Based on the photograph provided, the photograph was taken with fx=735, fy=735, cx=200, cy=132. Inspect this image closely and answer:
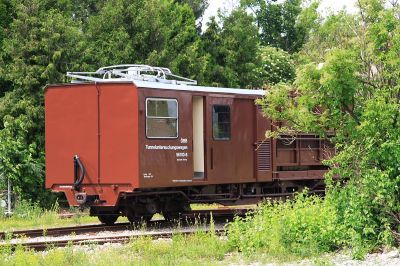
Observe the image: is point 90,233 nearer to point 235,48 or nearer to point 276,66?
point 235,48

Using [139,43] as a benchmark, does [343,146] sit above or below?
below

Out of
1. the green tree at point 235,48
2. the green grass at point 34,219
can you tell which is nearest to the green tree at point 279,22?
the green tree at point 235,48

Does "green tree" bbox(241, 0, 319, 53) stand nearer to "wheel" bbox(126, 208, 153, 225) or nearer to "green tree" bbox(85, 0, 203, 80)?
"green tree" bbox(85, 0, 203, 80)

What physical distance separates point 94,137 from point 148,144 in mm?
1313

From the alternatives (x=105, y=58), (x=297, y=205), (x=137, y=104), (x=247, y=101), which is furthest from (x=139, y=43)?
(x=297, y=205)

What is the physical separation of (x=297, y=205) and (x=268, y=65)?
31.1m

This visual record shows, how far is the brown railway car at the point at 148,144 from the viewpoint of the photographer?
1603cm

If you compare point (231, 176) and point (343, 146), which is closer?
point (343, 146)

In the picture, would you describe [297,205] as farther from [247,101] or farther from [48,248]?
[247,101]

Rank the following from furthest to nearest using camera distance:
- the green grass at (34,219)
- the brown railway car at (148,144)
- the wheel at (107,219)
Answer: the green grass at (34,219) → the wheel at (107,219) → the brown railway car at (148,144)

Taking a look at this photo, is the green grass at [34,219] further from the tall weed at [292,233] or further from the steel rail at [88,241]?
the tall weed at [292,233]

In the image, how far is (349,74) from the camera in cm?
1118

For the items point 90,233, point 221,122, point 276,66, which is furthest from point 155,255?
point 276,66

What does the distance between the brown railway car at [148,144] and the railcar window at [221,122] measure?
0.02 meters
